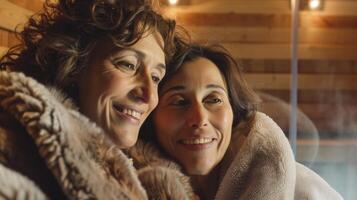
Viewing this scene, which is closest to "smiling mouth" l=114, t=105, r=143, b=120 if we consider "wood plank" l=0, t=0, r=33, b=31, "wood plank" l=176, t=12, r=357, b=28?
"wood plank" l=0, t=0, r=33, b=31

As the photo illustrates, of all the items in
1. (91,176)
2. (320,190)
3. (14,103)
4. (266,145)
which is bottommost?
(320,190)

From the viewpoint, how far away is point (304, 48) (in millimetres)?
3049

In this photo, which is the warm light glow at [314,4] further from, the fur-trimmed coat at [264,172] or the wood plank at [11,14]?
the fur-trimmed coat at [264,172]

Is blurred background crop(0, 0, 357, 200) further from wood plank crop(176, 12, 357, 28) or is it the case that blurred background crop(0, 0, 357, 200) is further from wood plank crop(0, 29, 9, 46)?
wood plank crop(0, 29, 9, 46)

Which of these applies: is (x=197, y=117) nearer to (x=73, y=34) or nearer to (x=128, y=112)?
(x=128, y=112)

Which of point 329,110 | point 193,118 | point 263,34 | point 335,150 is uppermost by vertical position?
point 193,118

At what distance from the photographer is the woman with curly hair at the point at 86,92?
2.55 feet

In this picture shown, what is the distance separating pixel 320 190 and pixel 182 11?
1775 mm

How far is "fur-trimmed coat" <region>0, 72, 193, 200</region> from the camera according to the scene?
29.7 inches

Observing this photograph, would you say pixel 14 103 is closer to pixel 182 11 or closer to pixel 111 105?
pixel 111 105

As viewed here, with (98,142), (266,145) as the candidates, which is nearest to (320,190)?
(266,145)

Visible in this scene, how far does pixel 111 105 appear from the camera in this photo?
1005mm

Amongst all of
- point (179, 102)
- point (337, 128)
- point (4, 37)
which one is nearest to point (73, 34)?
point (179, 102)

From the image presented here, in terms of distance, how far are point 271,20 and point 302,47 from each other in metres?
0.23
